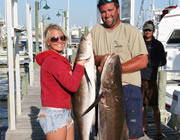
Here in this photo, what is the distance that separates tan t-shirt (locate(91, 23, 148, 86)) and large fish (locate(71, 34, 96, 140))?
31 centimetres

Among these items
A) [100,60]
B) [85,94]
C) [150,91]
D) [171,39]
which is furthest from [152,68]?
[171,39]

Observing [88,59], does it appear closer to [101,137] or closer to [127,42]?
[127,42]

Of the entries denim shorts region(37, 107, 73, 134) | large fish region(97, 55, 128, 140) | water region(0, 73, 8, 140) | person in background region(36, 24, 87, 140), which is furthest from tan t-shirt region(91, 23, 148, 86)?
water region(0, 73, 8, 140)

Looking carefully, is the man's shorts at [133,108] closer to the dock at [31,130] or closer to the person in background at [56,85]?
the person in background at [56,85]

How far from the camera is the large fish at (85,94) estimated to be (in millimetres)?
2404

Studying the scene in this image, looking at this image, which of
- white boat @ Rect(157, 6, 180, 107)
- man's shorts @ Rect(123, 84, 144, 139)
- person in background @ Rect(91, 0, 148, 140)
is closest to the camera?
person in background @ Rect(91, 0, 148, 140)

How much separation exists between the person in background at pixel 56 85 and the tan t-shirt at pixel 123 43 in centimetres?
39

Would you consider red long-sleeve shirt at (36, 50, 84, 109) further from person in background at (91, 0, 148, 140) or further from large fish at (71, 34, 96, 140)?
person in background at (91, 0, 148, 140)

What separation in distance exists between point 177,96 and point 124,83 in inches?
78.9

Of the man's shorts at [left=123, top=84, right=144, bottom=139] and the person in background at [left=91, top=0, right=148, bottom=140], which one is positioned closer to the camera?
the person in background at [left=91, top=0, right=148, bottom=140]

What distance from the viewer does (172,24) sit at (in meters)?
8.70

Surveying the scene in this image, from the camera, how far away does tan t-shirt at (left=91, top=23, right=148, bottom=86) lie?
2611 millimetres

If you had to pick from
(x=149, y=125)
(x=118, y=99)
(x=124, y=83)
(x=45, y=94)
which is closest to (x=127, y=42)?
(x=124, y=83)

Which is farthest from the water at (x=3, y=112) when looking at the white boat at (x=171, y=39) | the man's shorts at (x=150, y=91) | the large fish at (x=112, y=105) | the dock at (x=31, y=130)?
the white boat at (x=171, y=39)
